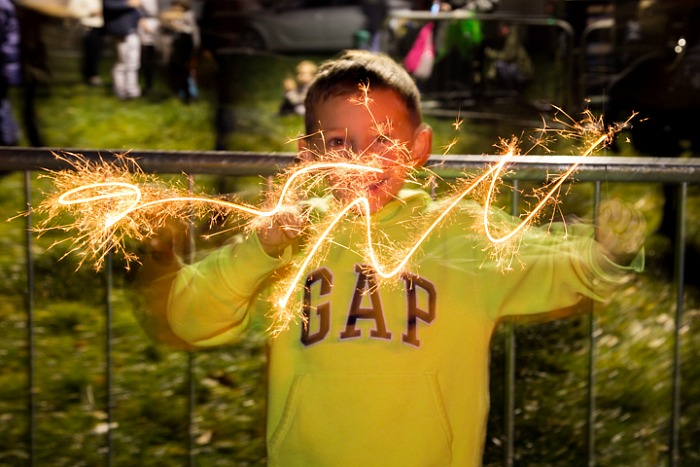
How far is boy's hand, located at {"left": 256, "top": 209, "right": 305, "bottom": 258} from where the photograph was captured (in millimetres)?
2141

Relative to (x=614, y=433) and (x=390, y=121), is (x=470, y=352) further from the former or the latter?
(x=614, y=433)

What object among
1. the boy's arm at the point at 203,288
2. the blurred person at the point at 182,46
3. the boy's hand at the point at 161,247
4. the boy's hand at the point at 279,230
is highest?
the blurred person at the point at 182,46

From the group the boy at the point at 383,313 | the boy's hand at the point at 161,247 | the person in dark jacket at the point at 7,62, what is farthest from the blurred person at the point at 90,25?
the boy at the point at 383,313

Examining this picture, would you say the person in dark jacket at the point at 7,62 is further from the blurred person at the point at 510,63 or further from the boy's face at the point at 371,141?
the boy's face at the point at 371,141

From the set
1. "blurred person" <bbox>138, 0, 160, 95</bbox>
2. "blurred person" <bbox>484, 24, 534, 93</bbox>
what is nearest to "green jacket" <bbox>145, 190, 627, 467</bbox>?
"blurred person" <bbox>484, 24, 534, 93</bbox>

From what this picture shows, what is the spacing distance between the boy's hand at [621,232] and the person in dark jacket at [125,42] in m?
9.74

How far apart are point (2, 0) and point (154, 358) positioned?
4.49m

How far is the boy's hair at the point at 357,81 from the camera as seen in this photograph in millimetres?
2342

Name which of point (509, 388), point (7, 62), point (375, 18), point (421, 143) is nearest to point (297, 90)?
point (375, 18)

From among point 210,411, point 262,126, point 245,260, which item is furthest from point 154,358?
point 262,126

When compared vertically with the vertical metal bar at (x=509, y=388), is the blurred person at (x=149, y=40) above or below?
above

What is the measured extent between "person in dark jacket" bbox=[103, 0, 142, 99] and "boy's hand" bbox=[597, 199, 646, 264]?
974cm

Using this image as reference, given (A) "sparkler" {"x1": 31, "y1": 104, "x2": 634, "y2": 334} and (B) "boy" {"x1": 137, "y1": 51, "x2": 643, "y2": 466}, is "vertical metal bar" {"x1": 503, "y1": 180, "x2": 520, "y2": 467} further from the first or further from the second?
(A) "sparkler" {"x1": 31, "y1": 104, "x2": 634, "y2": 334}

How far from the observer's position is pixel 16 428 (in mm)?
4598
